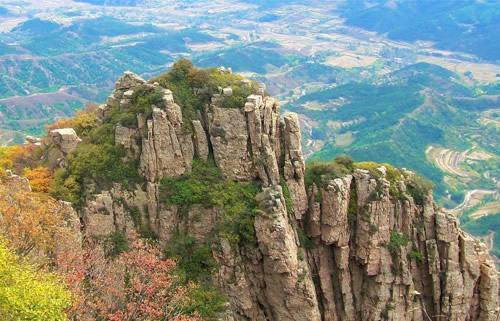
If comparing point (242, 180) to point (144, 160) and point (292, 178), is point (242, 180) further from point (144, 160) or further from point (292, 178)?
point (144, 160)

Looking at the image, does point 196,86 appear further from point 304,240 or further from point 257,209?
point 304,240

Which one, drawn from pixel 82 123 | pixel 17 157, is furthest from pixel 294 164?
pixel 17 157

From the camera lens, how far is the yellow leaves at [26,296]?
1028 inches

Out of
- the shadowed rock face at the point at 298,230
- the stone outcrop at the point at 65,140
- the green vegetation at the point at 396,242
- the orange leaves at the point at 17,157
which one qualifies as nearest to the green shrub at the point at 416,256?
the shadowed rock face at the point at 298,230

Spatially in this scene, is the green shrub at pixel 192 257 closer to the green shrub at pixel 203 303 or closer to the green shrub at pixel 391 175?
the green shrub at pixel 203 303

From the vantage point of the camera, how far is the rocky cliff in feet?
137

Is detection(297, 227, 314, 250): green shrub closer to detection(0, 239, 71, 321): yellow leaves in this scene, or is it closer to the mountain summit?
the mountain summit

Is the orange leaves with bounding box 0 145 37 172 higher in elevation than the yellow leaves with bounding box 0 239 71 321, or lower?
lower

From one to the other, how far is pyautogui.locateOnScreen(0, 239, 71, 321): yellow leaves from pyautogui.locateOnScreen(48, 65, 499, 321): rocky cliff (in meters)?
13.3

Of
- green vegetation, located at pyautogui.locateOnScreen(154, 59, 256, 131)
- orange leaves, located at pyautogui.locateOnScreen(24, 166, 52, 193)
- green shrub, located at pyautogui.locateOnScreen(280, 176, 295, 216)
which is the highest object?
green vegetation, located at pyautogui.locateOnScreen(154, 59, 256, 131)

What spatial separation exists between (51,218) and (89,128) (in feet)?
53.7

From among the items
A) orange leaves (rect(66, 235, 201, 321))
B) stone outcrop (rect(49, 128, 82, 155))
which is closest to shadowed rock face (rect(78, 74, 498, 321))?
orange leaves (rect(66, 235, 201, 321))

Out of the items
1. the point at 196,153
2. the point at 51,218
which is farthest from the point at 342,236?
the point at 51,218

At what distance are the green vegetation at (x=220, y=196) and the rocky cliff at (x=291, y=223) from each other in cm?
35
